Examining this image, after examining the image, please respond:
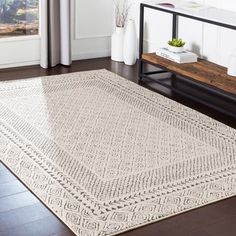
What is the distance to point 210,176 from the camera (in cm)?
271

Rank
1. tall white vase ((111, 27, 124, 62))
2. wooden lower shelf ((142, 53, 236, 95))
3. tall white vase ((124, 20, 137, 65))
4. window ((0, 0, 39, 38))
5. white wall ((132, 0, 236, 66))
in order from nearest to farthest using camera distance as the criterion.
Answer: wooden lower shelf ((142, 53, 236, 95))
white wall ((132, 0, 236, 66))
window ((0, 0, 39, 38))
tall white vase ((124, 20, 137, 65))
tall white vase ((111, 27, 124, 62))

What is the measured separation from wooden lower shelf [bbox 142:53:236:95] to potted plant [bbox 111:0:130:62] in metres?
0.67

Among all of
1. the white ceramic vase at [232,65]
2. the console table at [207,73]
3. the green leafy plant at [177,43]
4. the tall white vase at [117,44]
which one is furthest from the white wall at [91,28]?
the white ceramic vase at [232,65]

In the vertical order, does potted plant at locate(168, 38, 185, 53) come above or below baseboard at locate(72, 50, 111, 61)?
above

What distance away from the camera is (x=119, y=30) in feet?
15.9

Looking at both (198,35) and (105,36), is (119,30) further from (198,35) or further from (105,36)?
(198,35)

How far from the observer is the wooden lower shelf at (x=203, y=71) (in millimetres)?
3500

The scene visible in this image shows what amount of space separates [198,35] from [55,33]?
A: 120 centimetres

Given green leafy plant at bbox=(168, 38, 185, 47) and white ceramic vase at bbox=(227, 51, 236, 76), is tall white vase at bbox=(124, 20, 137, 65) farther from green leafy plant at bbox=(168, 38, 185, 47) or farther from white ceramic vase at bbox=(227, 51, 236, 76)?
white ceramic vase at bbox=(227, 51, 236, 76)

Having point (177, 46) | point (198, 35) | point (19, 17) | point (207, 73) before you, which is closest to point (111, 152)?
point (207, 73)

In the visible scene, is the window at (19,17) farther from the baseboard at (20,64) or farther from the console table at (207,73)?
the console table at (207,73)

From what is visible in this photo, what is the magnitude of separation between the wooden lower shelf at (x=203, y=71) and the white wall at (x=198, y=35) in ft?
0.49

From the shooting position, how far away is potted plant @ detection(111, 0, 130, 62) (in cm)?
486

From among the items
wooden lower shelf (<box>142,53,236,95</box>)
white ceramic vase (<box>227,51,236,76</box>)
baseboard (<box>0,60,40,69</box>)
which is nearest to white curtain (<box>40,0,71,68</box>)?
baseboard (<box>0,60,40,69</box>)
